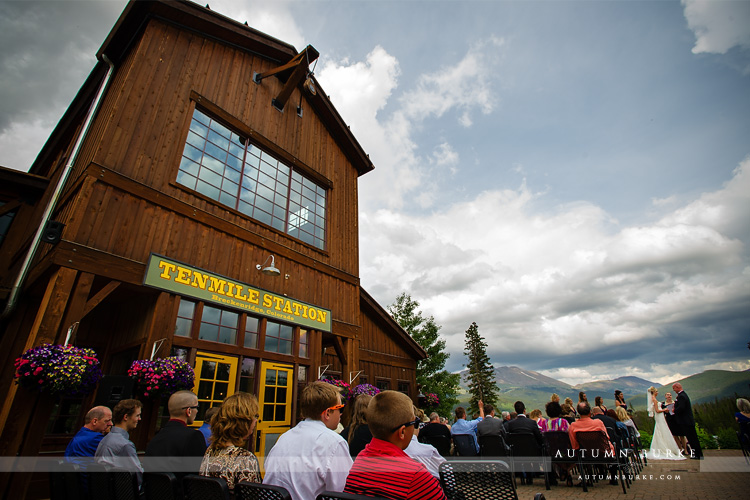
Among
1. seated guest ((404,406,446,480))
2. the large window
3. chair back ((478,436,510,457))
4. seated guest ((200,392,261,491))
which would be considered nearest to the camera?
seated guest ((200,392,261,491))

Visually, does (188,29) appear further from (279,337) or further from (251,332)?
(279,337)

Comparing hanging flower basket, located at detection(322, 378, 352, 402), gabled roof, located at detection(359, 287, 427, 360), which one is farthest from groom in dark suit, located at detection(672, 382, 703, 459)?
gabled roof, located at detection(359, 287, 427, 360)

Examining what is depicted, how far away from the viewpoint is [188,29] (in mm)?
8352

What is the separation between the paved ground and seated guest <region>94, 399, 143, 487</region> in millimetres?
5060

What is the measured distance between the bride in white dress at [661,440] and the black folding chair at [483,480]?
870 cm

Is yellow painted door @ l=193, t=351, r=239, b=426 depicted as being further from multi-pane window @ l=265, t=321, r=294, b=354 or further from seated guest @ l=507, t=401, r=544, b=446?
seated guest @ l=507, t=401, r=544, b=446

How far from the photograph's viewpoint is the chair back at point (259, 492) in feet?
5.41

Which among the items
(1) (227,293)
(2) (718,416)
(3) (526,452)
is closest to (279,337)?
(1) (227,293)

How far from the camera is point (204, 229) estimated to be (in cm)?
711

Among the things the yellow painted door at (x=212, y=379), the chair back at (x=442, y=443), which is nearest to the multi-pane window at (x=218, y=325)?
the yellow painted door at (x=212, y=379)

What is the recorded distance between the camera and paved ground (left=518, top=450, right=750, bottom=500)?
4700 mm

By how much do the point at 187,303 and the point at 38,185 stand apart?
20.3ft

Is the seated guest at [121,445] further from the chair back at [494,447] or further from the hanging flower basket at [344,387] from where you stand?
the chair back at [494,447]

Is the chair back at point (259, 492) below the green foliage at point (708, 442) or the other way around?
the other way around
